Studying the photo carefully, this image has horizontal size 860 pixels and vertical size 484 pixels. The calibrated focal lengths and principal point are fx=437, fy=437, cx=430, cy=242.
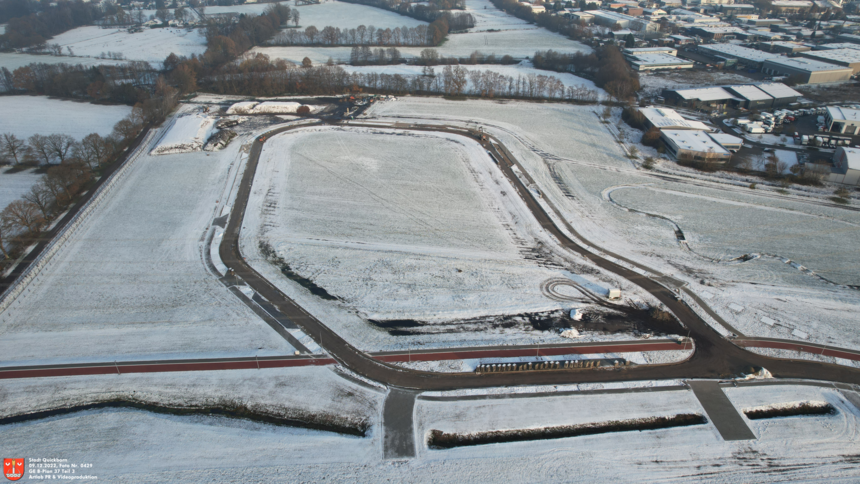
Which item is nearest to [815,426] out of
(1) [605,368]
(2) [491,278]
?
(1) [605,368]

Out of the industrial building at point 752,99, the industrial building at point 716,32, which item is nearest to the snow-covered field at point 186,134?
the industrial building at point 752,99

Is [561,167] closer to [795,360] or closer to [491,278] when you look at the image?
[491,278]

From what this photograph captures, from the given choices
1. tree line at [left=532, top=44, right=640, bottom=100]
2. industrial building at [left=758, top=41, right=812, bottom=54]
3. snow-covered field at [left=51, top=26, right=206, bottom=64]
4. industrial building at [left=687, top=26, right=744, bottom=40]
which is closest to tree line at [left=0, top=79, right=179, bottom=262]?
snow-covered field at [left=51, top=26, right=206, bottom=64]

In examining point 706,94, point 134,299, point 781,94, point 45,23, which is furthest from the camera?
point 45,23

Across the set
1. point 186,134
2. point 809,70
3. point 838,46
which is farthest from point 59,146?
point 838,46

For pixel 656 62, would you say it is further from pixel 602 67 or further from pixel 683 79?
pixel 602 67

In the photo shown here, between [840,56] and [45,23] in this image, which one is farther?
[45,23]

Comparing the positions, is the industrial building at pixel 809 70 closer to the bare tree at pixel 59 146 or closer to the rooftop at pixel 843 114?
the rooftop at pixel 843 114

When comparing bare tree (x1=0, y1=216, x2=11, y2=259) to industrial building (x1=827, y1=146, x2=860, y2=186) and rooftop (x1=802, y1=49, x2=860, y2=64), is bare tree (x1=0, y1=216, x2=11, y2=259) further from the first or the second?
rooftop (x1=802, y1=49, x2=860, y2=64)
